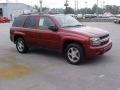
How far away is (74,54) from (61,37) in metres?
0.77

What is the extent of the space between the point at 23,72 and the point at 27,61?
1.54 meters

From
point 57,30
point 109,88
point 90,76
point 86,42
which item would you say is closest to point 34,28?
point 57,30

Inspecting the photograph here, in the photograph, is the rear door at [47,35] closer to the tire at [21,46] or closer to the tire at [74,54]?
the tire at [74,54]

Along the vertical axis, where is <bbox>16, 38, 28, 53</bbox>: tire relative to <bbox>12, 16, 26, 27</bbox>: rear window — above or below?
below

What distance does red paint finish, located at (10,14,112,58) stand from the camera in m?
8.48

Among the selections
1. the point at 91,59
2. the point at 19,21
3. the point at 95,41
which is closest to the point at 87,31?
the point at 95,41

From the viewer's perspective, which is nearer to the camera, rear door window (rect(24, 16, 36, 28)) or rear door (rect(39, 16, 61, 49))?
rear door (rect(39, 16, 61, 49))

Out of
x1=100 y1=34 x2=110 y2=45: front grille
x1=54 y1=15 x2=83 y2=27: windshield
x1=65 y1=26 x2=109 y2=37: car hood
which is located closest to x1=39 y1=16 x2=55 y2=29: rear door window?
x1=54 y1=15 x2=83 y2=27: windshield

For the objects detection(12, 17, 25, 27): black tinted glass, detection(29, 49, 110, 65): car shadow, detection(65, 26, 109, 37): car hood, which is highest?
detection(12, 17, 25, 27): black tinted glass

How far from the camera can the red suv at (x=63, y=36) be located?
28.0ft

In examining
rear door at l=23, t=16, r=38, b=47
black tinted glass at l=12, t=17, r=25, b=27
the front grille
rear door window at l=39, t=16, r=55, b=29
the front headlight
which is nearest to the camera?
the front headlight

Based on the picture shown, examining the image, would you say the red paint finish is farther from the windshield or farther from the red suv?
the windshield

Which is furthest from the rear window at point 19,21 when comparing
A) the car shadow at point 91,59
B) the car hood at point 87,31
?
the car hood at point 87,31

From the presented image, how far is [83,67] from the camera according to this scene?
27.5 feet
